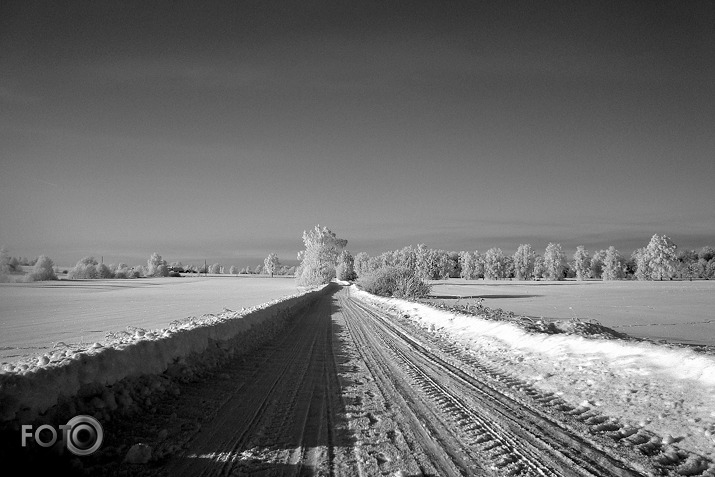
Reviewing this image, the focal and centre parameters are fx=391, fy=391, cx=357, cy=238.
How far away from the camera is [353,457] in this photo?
4164 millimetres

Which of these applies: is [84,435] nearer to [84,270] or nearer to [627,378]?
[627,378]

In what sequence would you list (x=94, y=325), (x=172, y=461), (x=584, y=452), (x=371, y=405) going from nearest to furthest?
(x=172, y=461)
(x=584, y=452)
(x=371, y=405)
(x=94, y=325)

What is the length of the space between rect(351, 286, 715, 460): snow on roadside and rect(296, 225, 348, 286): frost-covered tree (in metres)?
68.7

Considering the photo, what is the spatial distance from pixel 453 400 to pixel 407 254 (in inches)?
5736

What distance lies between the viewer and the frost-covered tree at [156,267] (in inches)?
5283

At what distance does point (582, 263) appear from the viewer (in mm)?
133000

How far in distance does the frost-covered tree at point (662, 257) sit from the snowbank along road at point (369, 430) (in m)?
124

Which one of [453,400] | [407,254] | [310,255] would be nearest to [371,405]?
[453,400]

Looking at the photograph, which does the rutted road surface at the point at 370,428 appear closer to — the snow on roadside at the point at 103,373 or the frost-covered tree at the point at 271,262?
the snow on roadside at the point at 103,373

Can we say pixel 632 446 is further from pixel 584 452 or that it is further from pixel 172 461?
pixel 172 461

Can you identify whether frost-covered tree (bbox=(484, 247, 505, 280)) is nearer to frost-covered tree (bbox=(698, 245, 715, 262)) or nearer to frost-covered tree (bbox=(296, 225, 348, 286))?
frost-covered tree (bbox=(698, 245, 715, 262))

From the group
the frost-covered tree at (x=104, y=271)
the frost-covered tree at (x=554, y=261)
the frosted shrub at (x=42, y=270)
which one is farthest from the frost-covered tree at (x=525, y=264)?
the frosted shrub at (x=42, y=270)

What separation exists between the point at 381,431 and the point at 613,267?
469 feet

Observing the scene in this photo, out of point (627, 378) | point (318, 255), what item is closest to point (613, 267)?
point (318, 255)
